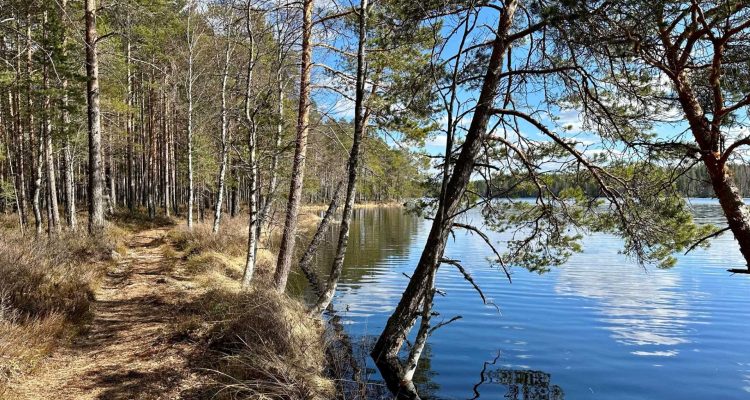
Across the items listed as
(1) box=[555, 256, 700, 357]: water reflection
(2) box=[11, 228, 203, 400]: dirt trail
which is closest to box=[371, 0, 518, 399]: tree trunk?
(2) box=[11, 228, 203, 400]: dirt trail

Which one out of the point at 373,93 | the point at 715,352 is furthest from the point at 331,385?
the point at 715,352

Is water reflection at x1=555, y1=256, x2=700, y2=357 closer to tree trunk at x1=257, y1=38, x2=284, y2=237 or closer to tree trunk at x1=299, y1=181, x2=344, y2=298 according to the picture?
tree trunk at x1=299, y1=181, x2=344, y2=298

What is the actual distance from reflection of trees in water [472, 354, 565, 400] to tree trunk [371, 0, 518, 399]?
1.43 m

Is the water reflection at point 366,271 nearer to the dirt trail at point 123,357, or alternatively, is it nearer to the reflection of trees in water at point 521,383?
the reflection of trees in water at point 521,383

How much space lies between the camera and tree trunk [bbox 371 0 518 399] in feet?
20.7

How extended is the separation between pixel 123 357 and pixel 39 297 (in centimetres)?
208

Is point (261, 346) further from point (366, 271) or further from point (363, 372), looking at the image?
point (366, 271)

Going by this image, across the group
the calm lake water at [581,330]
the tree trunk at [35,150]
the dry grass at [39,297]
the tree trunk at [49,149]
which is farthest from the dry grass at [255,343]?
the tree trunk at [49,149]

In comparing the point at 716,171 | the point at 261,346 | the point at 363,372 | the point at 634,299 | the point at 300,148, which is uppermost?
the point at 300,148

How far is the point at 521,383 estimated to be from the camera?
307 inches

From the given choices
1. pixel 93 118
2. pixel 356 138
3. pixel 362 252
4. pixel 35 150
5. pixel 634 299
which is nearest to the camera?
pixel 356 138

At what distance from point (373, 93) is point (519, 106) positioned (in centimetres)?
356

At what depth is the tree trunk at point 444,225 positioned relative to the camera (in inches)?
249

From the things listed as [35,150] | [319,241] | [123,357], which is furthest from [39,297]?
[35,150]
